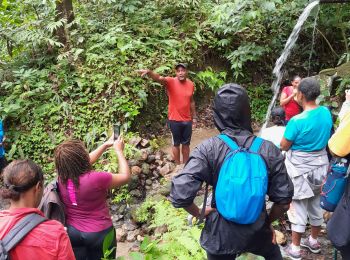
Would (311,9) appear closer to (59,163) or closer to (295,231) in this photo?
(295,231)

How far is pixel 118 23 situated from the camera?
417 inches

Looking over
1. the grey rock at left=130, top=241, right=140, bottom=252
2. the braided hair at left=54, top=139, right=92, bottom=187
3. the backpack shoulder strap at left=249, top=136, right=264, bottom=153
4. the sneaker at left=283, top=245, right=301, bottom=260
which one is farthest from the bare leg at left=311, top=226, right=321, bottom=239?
the braided hair at left=54, top=139, right=92, bottom=187

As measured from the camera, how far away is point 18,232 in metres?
2.28

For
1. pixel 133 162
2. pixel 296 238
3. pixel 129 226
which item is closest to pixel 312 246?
pixel 296 238

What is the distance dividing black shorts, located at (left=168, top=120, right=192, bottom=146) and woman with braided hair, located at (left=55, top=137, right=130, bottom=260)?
3.40 m

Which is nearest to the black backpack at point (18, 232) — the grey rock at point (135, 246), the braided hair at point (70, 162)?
the braided hair at point (70, 162)

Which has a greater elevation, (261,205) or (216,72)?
(261,205)

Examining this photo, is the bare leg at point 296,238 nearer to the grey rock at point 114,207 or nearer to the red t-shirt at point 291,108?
the red t-shirt at point 291,108

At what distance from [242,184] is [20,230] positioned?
1528 millimetres

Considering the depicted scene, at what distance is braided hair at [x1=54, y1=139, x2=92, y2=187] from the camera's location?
3369 millimetres

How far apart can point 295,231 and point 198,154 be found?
7.59 ft

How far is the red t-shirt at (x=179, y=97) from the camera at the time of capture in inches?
274

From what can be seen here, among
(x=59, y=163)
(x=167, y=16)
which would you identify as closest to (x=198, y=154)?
(x=59, y=163)

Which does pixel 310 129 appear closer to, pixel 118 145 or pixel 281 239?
pixel 281 239
